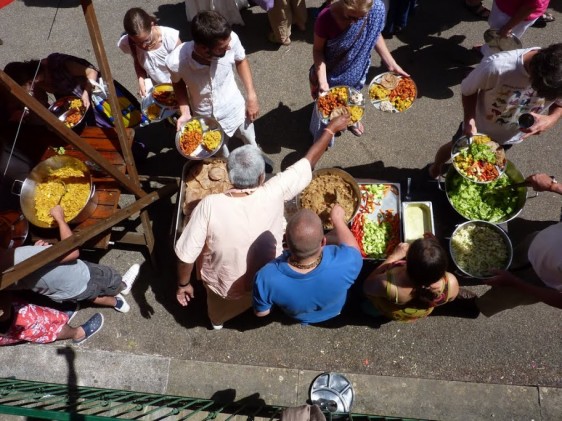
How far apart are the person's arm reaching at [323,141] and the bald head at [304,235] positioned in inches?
35.1

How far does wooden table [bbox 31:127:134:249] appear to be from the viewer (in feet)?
12.4

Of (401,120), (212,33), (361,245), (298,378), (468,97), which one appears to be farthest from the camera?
(401,120)

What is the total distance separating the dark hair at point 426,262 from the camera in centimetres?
254

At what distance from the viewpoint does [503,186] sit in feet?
12.4

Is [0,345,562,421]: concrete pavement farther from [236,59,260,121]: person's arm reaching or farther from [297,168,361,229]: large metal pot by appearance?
[236,59,260,121]: person's arm reaching

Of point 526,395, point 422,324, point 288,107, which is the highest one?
point 288,107

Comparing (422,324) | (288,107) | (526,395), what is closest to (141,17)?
(288,107)

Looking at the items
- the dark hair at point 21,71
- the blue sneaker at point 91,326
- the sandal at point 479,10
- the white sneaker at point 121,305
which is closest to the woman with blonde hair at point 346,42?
the dark hair at point 21,71

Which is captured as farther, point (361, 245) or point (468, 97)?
point (361, 245)

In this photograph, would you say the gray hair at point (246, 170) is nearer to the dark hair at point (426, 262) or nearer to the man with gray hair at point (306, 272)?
the man with gray hair at point (306, 272)

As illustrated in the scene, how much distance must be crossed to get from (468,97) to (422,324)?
2.37 meters

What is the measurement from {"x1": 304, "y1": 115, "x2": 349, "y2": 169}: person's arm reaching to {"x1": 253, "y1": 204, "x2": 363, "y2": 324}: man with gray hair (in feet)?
2.65

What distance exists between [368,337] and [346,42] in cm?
303

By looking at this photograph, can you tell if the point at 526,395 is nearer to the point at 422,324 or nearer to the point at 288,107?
the point at 422,324
